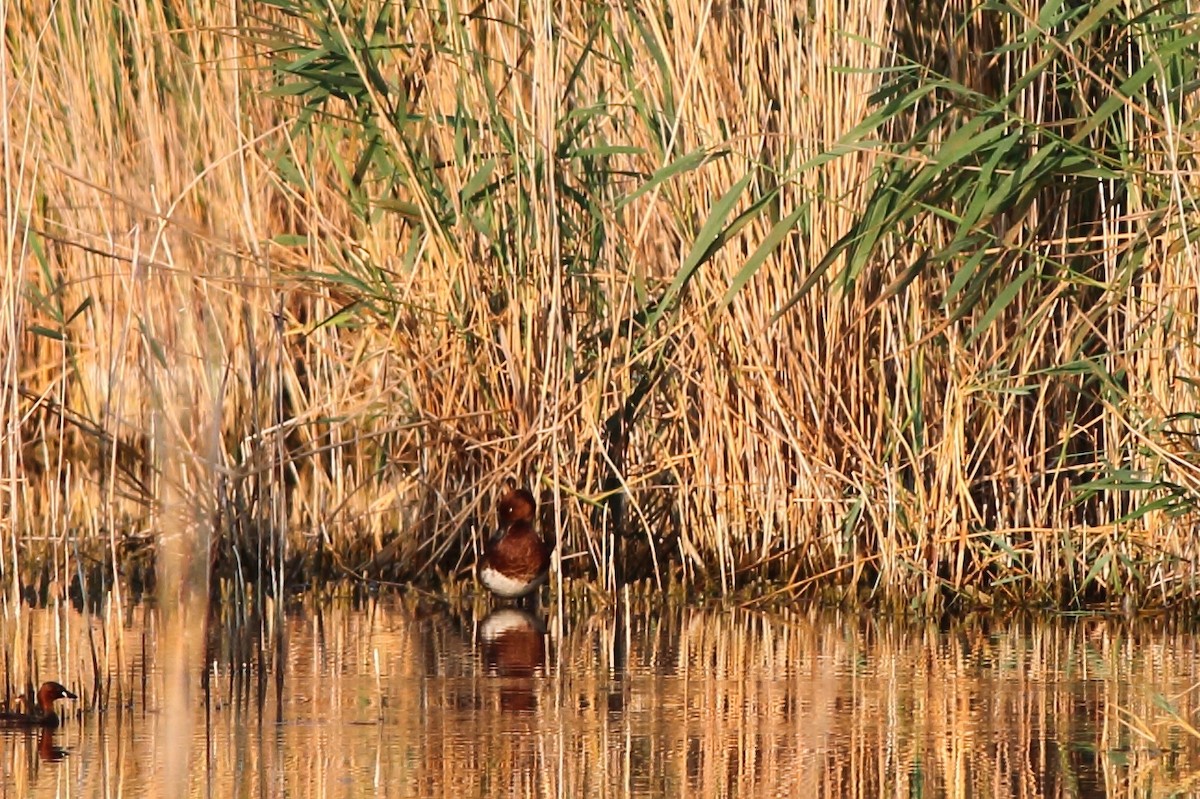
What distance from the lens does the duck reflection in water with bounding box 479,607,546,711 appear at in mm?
5080

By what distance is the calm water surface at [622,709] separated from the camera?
4.20 meters

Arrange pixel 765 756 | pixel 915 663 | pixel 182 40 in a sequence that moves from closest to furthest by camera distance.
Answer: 1. pixel 765 756
2. pixel 915 663
3. pixel 182 40

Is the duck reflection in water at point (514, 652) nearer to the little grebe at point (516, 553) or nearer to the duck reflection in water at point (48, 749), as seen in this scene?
the little grebe at point (516, 553)

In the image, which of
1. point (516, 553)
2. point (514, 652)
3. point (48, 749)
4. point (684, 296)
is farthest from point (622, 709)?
point (684, 296)

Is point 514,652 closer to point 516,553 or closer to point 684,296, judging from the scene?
point 516,553

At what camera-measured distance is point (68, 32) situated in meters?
7.43

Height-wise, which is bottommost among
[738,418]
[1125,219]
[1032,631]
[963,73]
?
[1032,631]

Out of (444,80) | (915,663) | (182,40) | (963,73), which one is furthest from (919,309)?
(182,40)

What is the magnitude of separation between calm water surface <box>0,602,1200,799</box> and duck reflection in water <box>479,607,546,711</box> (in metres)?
0.01

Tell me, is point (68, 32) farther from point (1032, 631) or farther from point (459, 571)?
point (1032, 631)

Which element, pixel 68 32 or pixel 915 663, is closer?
pixel 915 663

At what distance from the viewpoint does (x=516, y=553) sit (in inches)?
249

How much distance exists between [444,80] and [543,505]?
1.30m

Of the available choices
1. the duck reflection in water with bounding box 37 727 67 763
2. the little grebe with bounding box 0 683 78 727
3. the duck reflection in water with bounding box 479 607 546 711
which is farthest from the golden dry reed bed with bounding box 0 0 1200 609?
the duck reflection in water with bounding box 37 727 67 763
